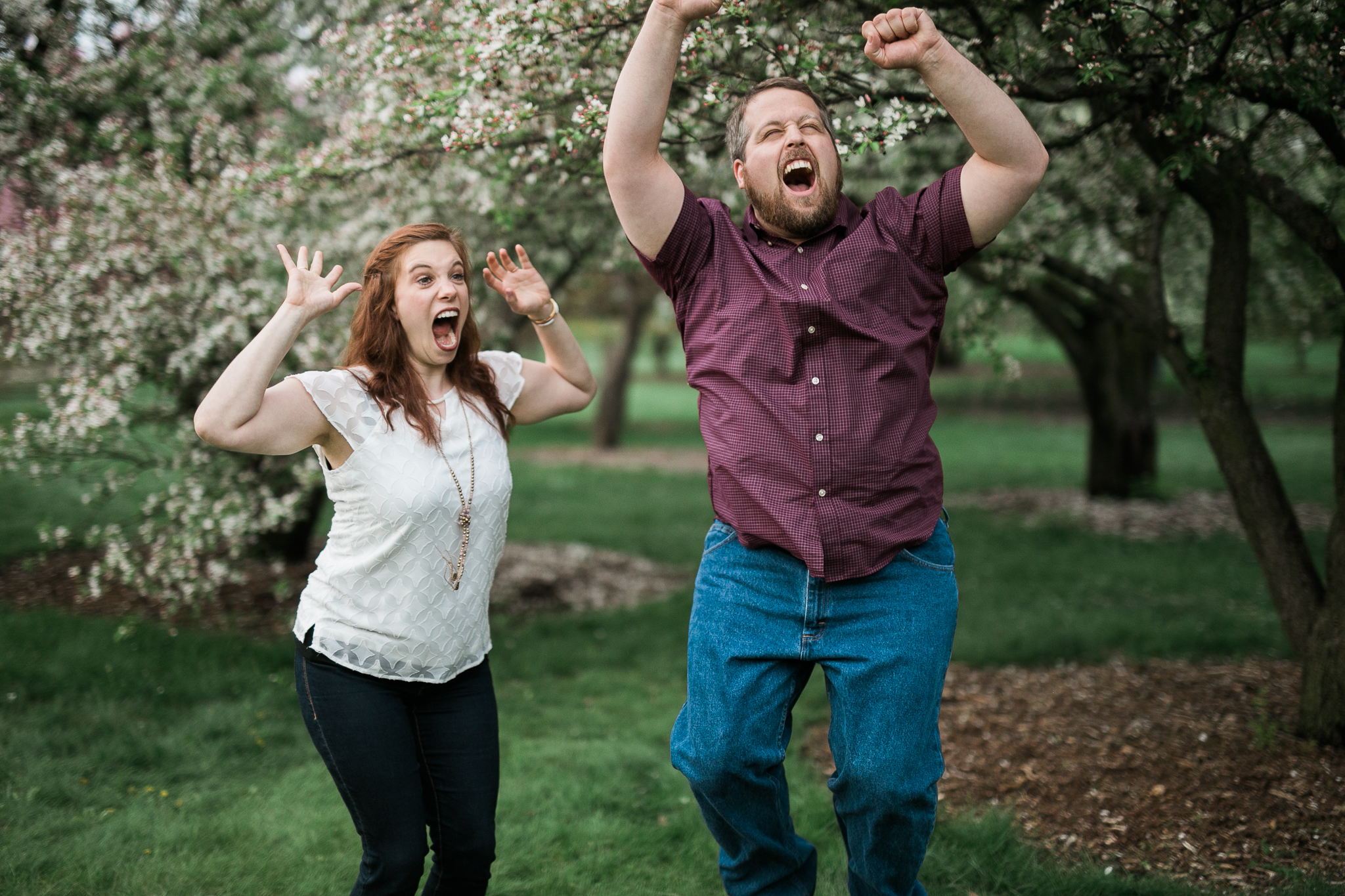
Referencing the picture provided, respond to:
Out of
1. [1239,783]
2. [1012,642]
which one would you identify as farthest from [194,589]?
[1239,783]

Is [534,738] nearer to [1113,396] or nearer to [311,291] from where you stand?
[311,291]

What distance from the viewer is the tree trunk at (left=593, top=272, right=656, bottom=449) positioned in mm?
18562

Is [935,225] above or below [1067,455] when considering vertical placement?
above

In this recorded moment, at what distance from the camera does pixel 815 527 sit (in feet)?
8.36

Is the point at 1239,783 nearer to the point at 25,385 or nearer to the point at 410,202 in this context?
the point at 410,202

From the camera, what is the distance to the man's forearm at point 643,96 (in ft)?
8.38

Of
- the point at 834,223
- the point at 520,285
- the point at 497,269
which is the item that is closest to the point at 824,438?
the point at 834,223

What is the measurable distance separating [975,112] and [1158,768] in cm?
333

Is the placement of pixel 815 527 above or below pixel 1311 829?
above

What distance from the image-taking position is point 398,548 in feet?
9.22

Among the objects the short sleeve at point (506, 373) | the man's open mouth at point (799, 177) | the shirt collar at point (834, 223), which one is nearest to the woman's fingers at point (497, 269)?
the short sleeve at point (506, 373)

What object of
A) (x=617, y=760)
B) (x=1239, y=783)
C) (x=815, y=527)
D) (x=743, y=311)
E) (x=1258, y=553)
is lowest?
(x=617, y=760)

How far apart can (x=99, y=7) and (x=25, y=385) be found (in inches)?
536

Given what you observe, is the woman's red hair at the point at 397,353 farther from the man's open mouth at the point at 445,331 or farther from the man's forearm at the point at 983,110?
the man's forearm at the point at 983,110
